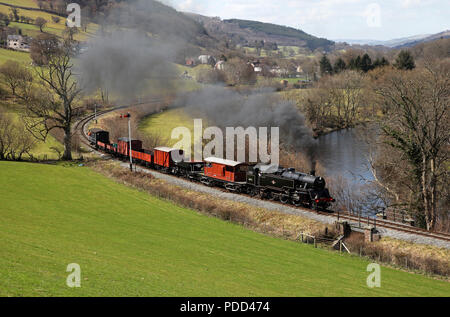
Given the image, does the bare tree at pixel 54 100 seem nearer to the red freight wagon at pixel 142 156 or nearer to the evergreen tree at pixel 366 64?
the red freight wagon at pixel 142 156

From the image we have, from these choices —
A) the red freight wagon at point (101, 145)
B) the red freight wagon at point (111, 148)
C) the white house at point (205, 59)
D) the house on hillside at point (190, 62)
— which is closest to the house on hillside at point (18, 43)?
the white house at point (205, 59)

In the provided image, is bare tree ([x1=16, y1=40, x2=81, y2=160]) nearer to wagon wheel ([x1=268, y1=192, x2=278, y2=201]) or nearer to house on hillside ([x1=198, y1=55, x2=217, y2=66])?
wagon wheel ([x1=268, y1=192, x2=278, y2=201])

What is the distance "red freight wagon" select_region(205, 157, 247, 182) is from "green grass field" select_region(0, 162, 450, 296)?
21.2 feet

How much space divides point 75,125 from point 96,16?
22214 millimetres

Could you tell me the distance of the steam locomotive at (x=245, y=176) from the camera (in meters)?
31.1

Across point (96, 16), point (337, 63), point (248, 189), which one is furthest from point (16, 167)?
point (337, 63)

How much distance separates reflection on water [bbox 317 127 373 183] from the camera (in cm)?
5434

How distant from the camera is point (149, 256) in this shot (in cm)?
1850

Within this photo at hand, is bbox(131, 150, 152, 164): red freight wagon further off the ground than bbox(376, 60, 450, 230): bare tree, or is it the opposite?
bbox(376, 60, 450, 230): bare tree

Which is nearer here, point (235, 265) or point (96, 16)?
point (235, 265)

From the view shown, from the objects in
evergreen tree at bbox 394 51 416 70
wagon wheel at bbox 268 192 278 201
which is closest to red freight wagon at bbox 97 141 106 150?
wagon wheel at bbox 268 192 278 201

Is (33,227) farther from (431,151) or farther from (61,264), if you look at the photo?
(431,151)

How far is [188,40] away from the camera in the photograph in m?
76.5
